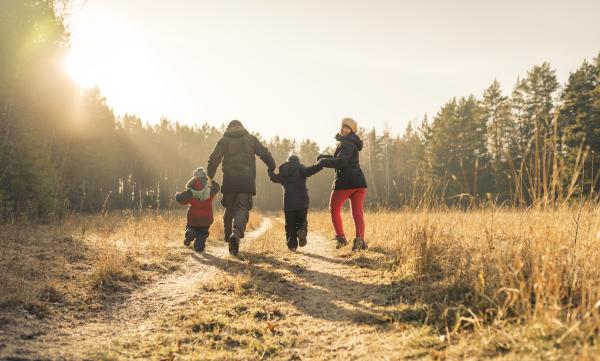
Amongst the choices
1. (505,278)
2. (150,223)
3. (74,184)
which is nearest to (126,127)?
(74,184)

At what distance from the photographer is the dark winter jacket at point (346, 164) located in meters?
6.74

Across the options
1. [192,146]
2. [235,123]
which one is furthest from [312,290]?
[192,146]

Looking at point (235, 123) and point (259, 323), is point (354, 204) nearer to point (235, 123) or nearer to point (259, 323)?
point (235, 123)

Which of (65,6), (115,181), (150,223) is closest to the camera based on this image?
(150,223)

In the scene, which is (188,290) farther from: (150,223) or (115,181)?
(115,181)

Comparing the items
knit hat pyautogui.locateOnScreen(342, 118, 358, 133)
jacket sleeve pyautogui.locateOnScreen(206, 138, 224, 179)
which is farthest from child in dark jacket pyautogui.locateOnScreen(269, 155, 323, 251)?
knit hat pyautogui.locateOnScreen(342, 118, 358, 133)

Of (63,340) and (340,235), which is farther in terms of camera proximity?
(340,235)

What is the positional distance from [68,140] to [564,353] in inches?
1266

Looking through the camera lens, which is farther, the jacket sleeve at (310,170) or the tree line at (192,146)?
the jacket sleeve at (310,170)

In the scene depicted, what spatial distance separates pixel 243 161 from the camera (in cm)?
715

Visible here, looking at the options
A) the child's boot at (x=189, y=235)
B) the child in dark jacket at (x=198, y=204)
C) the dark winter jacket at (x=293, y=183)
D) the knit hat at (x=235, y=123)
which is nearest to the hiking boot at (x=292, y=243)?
the dark winter jacket at (x=293, y=183)

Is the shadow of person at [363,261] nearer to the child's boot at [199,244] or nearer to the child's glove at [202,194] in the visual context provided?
the child's boot at [199,244]

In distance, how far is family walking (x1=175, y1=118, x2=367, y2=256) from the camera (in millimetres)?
6816

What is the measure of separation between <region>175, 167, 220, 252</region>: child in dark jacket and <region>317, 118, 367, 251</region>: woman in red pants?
2.75 m
